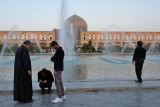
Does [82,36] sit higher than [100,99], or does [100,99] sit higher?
[82,36]

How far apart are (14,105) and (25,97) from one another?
9.0 inches

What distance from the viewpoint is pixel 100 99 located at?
380 centimetres

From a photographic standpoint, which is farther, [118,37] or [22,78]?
[118,37]

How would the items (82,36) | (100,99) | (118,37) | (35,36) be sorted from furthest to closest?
(118,37), (82,36), (35,36), (100,99)

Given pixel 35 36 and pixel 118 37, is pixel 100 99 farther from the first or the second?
pixel 118 37

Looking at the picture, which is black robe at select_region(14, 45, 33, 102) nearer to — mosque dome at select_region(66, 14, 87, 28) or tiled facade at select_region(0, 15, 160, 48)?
tiled facade at select_region(0, 15, 160, 48)

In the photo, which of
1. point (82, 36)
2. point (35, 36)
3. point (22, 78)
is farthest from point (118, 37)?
point (22, 78)

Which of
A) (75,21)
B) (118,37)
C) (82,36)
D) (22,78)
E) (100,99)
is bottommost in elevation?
(100,99)

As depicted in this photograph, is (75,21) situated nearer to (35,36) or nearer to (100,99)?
(35,36)

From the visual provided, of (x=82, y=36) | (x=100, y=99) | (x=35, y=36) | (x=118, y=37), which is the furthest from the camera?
(x=118, y=37)

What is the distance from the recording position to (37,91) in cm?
435

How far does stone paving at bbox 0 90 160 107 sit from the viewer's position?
3.49 meters

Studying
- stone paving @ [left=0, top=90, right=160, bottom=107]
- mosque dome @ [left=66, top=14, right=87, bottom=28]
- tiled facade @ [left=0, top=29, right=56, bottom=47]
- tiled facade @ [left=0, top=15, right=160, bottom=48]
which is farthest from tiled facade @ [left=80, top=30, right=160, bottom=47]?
stone paving @ [left=0, top=90, right=160, bottom=107]

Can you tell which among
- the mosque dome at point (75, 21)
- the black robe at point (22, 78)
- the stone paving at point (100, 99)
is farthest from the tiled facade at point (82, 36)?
the black robe at point (22, 78)
